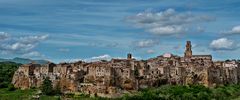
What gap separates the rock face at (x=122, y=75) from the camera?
5347cm

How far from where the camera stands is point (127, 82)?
2124 inches

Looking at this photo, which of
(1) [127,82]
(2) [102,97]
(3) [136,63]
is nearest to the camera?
(2) [102,97]

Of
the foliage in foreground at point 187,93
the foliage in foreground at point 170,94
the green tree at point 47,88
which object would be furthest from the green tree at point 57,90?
the foliage in foreground at point 187,93

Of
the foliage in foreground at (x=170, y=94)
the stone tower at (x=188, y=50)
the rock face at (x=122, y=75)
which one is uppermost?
the stone tower at (x=188, y=50)

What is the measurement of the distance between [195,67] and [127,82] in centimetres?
1179

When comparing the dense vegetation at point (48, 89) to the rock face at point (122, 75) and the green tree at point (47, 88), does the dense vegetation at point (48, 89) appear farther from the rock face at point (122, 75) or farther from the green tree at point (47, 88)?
the rock face at point (122, 75)

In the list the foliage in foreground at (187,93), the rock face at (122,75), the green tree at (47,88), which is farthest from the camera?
the rock face at (122,75)

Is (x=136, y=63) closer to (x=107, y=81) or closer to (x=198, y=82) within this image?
(x=198, y=82)

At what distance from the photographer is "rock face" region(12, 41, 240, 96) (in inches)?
2105

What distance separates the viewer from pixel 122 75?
54.7 metres

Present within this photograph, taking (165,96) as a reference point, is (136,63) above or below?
above

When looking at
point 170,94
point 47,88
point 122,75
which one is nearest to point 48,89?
point 47,88

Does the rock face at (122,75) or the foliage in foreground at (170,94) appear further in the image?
the rock face at (122,75)

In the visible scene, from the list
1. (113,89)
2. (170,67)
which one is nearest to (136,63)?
(170,67)
